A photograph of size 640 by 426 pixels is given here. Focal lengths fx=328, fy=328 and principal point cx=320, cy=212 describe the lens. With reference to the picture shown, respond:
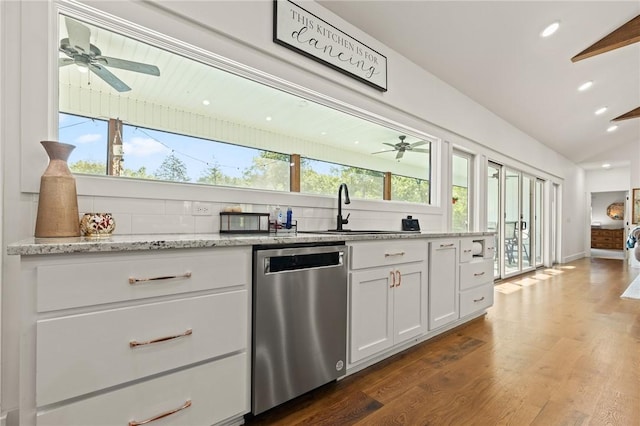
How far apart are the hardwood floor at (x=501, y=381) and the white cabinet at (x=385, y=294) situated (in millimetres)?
217

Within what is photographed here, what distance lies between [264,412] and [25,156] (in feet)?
5.64

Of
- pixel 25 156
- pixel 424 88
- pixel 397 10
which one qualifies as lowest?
pixel 25 156

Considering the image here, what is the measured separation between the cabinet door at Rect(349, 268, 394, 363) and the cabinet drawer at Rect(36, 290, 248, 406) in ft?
2.63

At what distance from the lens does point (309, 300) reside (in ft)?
5.95

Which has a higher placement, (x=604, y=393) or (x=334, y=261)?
(x=334, y=261)

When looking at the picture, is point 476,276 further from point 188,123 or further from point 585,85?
point 585,85

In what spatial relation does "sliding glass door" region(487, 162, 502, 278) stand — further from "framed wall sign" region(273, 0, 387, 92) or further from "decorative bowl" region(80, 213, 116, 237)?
→ "decorative bowl" region(80, 213, 116, 237)

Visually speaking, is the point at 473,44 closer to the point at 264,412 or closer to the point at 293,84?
the point at 293,84

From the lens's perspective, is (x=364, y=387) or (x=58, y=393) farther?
(x=364, y=387)

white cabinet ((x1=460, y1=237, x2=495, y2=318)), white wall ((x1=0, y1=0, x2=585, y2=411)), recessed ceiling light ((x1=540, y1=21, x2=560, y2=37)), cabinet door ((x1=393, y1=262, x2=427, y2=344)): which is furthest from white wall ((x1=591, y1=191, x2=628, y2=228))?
cabinet door ((x1=393, y1=262, x2=427, y2=344))

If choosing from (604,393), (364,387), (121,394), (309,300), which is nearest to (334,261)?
(309,300)

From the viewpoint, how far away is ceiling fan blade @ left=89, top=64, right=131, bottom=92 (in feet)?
6.08

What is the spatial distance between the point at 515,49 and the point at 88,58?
4.16 meters

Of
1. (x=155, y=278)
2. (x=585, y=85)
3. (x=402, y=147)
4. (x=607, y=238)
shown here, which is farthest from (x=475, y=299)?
(x=607, y=238)
